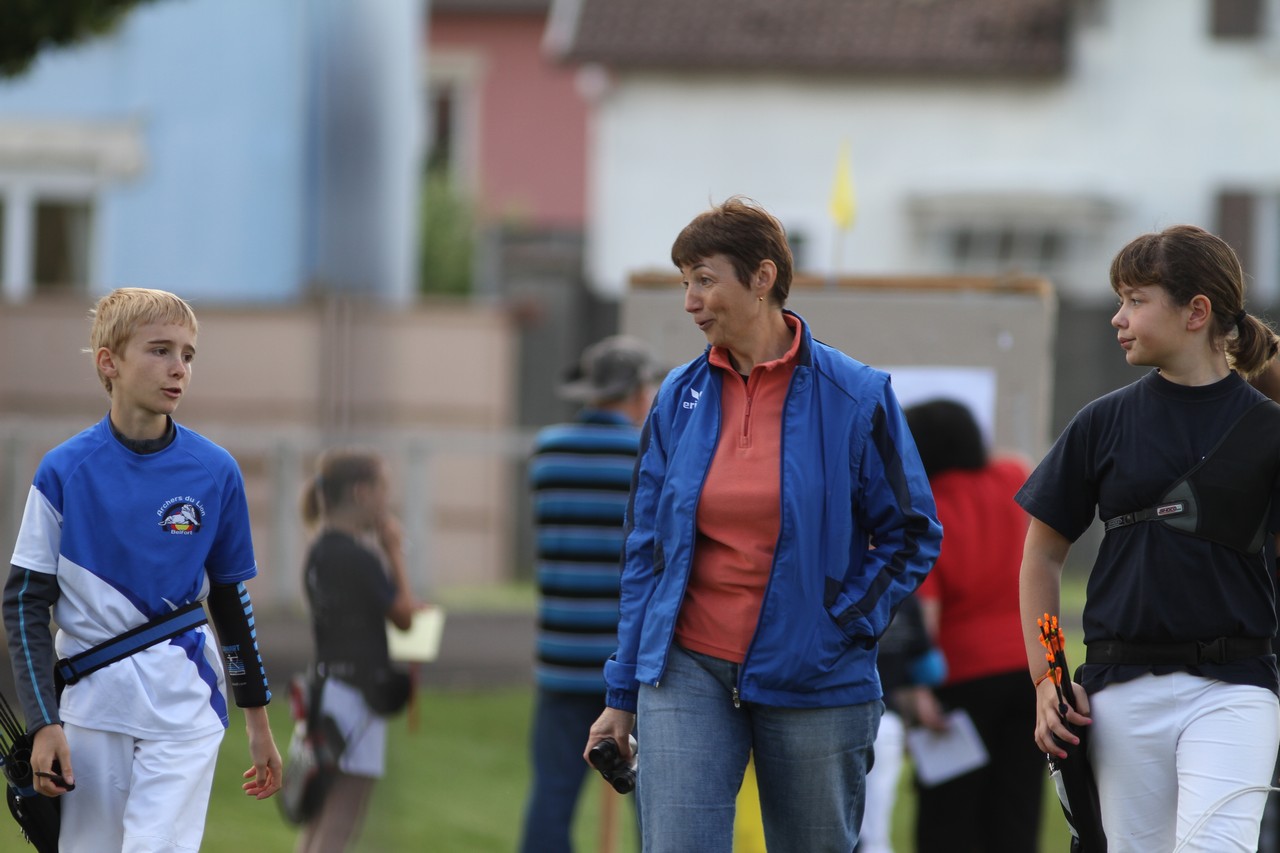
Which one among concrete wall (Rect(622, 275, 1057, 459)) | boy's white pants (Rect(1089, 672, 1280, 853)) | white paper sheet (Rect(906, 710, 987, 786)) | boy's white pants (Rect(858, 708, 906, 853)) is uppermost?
concrete wall (Rect(622, 275, 1057, 459))

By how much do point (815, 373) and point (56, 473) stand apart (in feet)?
5.66

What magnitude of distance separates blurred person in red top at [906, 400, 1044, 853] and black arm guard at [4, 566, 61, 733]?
2.95 meters

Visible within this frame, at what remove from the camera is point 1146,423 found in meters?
4.02

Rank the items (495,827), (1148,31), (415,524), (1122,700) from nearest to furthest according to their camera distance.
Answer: (1122,700) < (495,827) < (415,524) < (1148,31)

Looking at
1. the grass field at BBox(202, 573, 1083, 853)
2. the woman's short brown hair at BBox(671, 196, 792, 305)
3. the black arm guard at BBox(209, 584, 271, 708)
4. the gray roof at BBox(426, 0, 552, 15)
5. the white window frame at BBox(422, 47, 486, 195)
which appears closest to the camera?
the woman's short brown hair at BBox(671, 196, 792, 305)

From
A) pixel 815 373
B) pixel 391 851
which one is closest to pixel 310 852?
pixel 391 851

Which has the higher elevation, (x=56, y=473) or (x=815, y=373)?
(x=815, y=373)

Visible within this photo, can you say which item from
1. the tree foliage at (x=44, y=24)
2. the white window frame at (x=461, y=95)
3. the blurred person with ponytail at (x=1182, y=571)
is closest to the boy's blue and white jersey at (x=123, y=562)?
the blurred person with ponytail at (x=1182, y=571)

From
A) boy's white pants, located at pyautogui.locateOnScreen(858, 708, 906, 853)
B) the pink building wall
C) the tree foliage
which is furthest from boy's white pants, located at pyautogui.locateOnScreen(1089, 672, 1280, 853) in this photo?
the pink building wall

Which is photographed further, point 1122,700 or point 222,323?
point 222,323

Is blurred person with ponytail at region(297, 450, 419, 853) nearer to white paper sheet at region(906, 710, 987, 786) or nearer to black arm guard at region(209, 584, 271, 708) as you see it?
black arm guard at region(209, 584, 271, 708)

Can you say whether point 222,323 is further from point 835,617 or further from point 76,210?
point 835,617

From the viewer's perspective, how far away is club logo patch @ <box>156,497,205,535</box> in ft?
13.3

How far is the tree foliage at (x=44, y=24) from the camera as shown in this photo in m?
9.96
